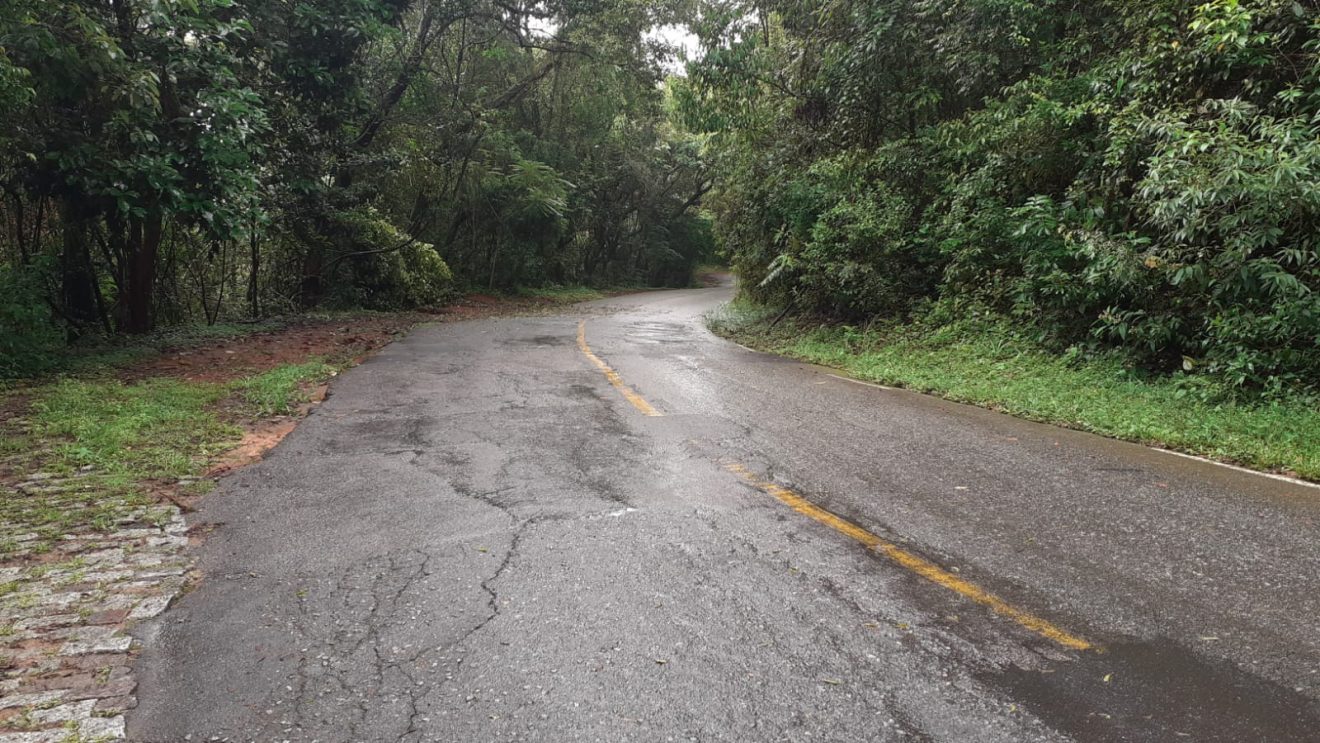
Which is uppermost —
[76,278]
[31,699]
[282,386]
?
[76,278]

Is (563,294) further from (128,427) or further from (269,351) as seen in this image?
(128,427)

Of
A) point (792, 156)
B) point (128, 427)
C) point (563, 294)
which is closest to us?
point (128, 427)

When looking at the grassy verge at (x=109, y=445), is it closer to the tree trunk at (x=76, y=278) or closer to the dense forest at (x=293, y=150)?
the dense forest at (x=293, y=150)

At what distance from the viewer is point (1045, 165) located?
11.3 metres

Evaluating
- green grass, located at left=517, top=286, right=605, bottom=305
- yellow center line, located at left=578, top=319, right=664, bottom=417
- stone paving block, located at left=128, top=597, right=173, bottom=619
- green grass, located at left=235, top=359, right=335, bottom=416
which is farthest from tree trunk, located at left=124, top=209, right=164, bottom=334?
green grass, located at left=517, top=286, right=605, bottom=305

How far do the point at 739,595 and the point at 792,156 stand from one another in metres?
14.8

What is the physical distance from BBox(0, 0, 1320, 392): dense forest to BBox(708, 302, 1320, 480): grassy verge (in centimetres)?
44

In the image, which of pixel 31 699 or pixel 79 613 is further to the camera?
pixel 79 613

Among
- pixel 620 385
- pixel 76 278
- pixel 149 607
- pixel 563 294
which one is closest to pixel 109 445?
pixel 149 607

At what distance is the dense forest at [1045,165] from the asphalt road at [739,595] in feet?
9.99

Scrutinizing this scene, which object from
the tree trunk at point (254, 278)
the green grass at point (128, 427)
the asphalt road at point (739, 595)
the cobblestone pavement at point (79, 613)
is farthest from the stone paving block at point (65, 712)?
the tree trunk at point (254, 278)

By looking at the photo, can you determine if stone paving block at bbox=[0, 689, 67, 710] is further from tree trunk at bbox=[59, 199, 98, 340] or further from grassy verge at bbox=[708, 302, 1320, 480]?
tree trunk at bbox=[59, 199, 98, 340]

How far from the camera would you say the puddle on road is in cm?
263

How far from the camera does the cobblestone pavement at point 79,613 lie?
2801 millimetres
